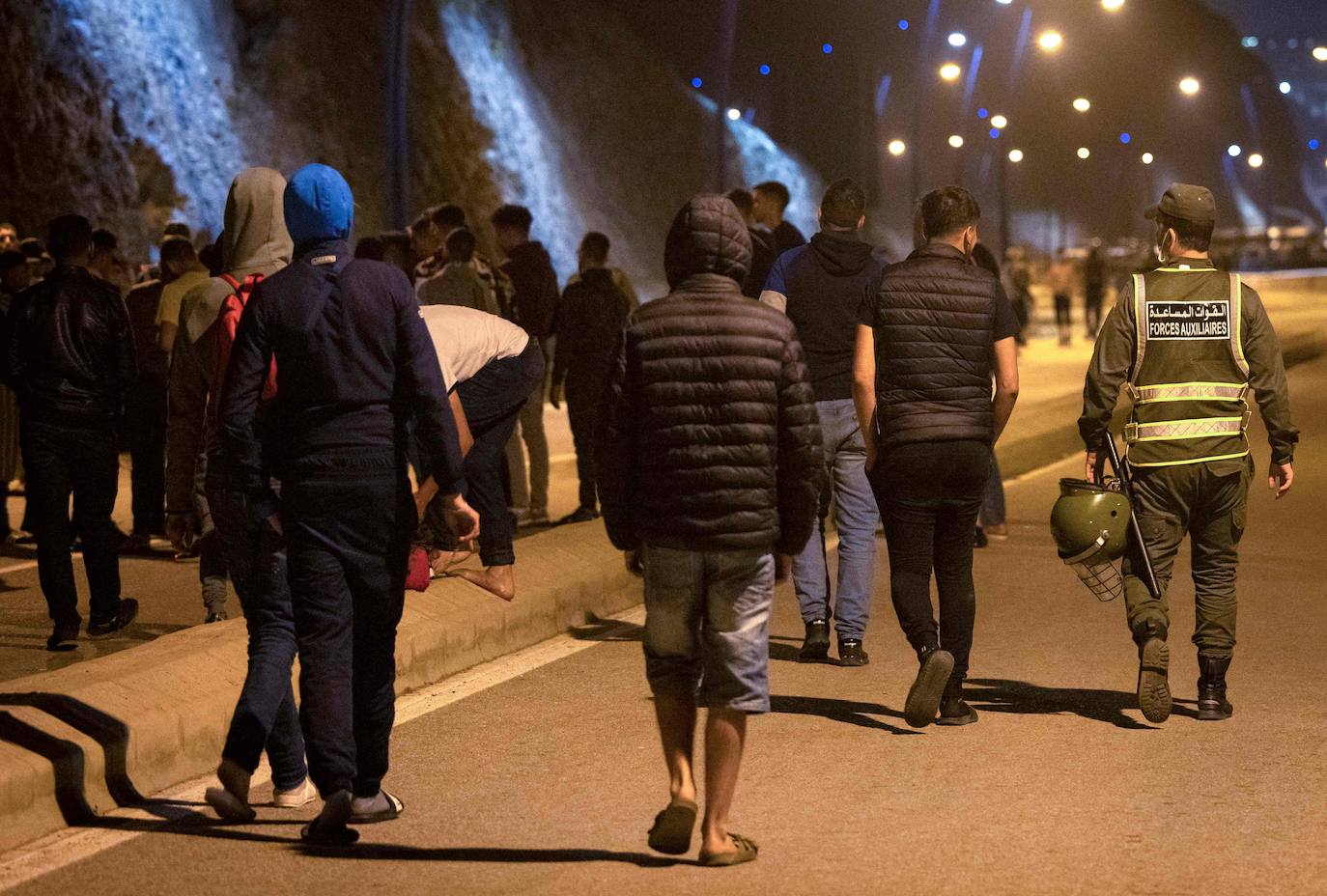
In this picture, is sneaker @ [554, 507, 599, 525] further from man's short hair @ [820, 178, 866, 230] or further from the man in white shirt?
man's short hair @ [820, 178, 866, 230]

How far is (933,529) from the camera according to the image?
24.0 feet

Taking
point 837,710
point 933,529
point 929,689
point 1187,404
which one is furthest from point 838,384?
point 929,689

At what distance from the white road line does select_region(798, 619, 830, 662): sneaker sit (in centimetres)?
102

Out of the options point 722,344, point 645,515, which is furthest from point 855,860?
point 722,344

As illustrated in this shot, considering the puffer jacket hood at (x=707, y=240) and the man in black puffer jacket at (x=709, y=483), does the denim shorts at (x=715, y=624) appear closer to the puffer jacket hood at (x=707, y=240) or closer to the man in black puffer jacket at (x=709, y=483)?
the man in black puffer jacket at (x=709, y=483)

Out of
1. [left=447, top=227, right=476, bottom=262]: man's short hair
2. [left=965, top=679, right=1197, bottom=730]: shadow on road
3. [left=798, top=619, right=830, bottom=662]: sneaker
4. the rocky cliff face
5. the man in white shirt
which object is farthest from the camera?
the rocky cliff face

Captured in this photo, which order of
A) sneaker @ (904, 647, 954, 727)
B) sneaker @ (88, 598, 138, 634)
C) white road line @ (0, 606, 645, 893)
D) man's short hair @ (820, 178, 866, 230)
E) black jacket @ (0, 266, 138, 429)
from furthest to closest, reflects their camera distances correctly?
sneaker @ (88, 598, 138, 634)
black jacket @ (0, 266, 138, 429)
man's short hair @ (820, 178, 866, 230)
sneaker @ (904, 647, 954, 727)
white road line @ (0, 606, 645, 893)

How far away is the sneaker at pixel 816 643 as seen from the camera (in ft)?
28.5

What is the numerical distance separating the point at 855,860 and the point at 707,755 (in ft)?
1.67

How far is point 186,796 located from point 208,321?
5.02ft

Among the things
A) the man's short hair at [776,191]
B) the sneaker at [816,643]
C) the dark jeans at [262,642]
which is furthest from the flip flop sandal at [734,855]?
the man's short hair at [776,191]

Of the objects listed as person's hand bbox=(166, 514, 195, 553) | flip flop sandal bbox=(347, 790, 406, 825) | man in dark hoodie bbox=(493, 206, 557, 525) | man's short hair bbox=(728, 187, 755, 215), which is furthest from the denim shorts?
man in dark hoodie bbox=(493, 206, 557, 525)

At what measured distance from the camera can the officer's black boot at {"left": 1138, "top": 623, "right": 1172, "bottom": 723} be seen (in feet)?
23.6

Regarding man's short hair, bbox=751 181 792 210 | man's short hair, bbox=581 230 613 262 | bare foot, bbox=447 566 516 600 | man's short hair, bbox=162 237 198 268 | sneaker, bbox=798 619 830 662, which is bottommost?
sneaker, bbox=798 619 830 662
